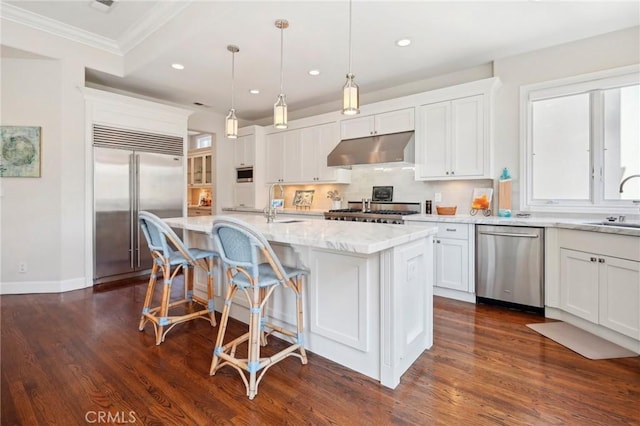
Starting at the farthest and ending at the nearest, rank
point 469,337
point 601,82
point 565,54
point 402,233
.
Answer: point 565,54
point 601,82
point 469,337
point 402,233

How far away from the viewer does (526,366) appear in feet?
7.02

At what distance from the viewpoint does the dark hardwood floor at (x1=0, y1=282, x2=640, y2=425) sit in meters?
1.66

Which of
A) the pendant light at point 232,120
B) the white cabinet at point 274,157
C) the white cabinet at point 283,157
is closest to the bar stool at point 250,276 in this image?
the pendant light at point 232,120

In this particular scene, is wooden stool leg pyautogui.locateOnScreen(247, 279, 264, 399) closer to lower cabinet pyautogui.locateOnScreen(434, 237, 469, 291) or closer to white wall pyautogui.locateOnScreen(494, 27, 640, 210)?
lower cabinet pyautogui.locateOnScreen(434, 237, 469, 291)

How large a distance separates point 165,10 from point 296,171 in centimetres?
285

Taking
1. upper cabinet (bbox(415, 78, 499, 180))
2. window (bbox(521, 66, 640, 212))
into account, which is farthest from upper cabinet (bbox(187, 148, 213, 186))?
window (bbox(521, 66, 640, 212))

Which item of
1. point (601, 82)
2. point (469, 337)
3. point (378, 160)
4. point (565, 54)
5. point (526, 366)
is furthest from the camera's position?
point (378, 160)

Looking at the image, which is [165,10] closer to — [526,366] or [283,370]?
[283,370]

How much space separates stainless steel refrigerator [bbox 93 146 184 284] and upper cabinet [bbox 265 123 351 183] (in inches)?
67.9

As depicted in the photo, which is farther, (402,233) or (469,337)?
(469,337)

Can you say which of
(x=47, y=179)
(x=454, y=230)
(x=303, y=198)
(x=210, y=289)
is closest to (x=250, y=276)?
(x=210, y=289)

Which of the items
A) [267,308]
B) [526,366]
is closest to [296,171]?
[267,308]

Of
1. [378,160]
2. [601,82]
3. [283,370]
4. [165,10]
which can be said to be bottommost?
[283,370]

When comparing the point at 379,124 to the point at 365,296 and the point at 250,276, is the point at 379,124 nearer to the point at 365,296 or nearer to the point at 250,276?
the point at 365,296
